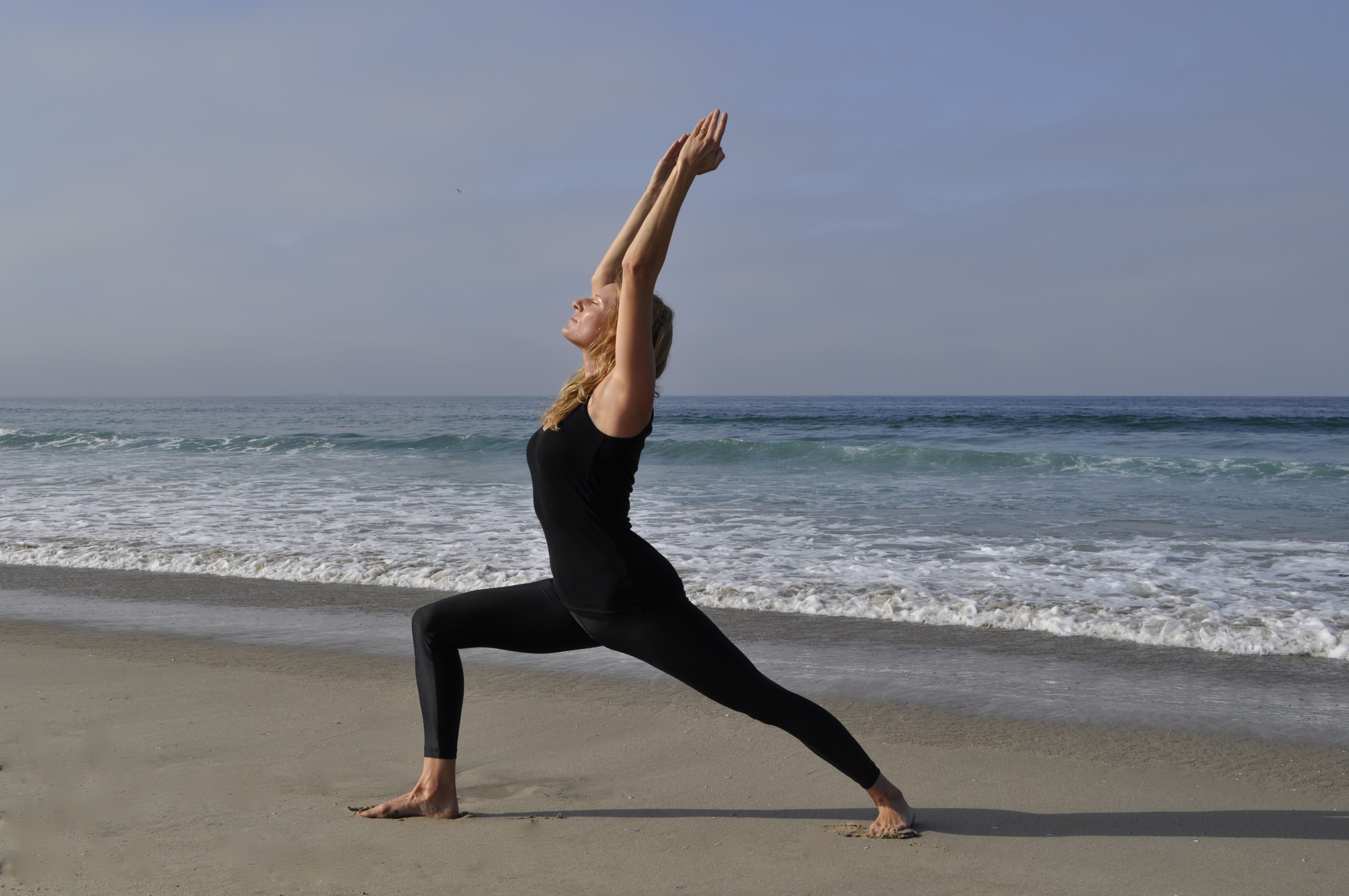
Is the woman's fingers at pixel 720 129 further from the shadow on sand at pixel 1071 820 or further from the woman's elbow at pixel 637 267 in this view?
the shadow on sand at pixel 1071 820

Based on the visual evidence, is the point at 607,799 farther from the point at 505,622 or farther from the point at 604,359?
the point at 604,359

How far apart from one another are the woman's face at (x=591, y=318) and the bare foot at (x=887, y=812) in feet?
5.20

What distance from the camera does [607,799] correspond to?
312 centimetres

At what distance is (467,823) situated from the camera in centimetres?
285

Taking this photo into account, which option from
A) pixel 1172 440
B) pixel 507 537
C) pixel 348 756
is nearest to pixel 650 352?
pixel 348 756

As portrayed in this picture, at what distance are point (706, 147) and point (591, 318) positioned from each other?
0.58 m

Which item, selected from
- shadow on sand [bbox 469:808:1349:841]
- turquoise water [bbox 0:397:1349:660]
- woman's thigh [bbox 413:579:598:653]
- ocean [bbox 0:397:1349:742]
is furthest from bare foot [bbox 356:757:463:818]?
turquoise water [bbox 0:397:1349:660]

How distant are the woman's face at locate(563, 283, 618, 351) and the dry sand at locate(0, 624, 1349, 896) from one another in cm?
149

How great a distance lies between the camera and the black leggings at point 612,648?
2.51 metres

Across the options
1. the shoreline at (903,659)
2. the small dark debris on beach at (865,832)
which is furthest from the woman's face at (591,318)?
the shoreline at (903,659)

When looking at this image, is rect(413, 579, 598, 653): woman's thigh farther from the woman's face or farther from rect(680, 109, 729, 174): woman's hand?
rect(680, 109, 729, 174): woman's hand

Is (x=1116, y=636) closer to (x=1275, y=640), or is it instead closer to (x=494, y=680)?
(x=1275, y=640)

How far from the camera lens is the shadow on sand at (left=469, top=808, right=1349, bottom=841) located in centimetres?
287

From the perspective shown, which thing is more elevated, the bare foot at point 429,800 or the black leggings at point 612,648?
the black leggings at point 612,648
